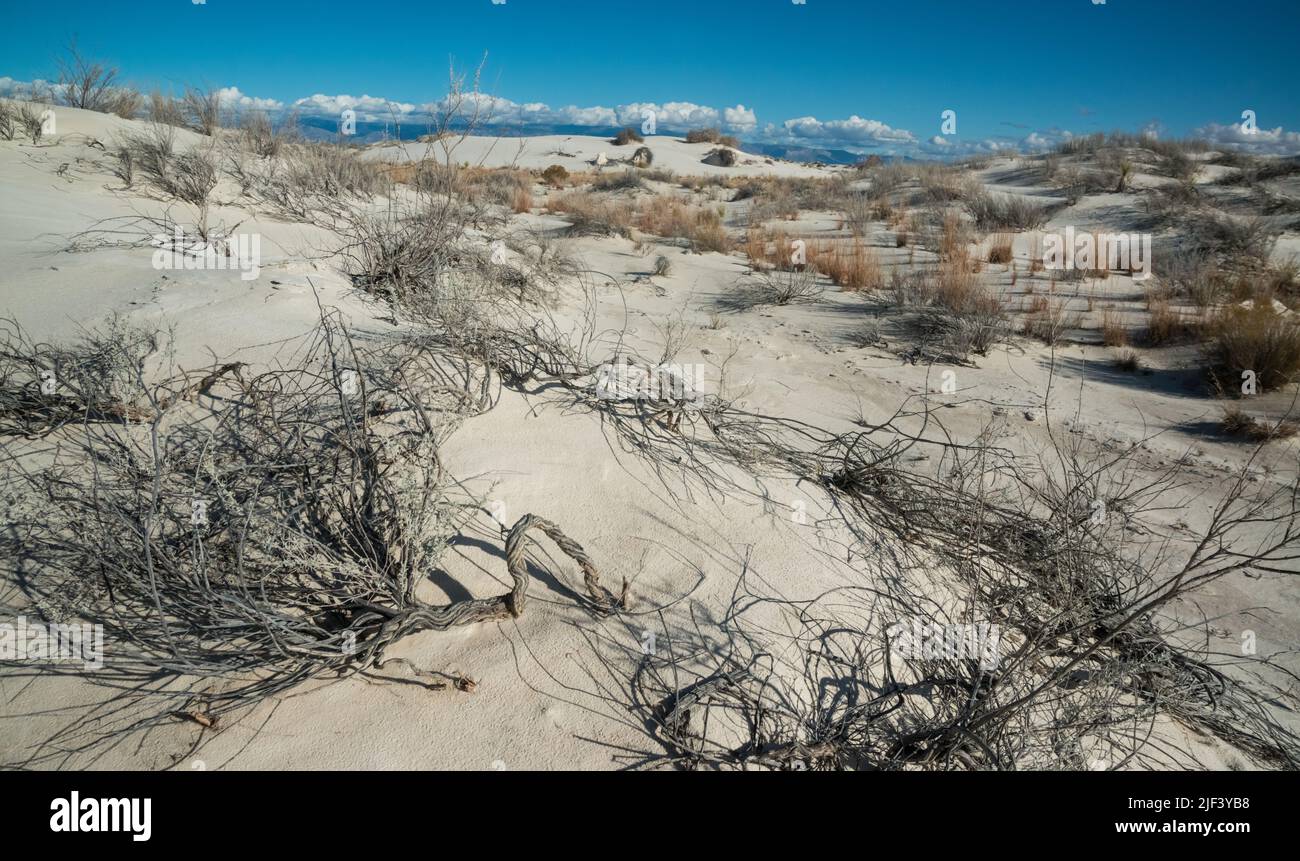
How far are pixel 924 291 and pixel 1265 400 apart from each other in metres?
3.33

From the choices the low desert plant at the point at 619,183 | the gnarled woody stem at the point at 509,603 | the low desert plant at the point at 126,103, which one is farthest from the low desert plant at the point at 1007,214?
the low desert plant at the point at 126,103

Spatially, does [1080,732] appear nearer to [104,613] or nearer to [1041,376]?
[104,613]

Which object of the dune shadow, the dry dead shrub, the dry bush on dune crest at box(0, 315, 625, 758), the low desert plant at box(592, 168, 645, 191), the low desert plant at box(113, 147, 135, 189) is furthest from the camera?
the low desert plant at box(592, 168, 645, 191)

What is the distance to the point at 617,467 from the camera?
3.18 meters

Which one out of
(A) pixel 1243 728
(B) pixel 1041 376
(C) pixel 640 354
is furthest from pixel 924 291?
(A) pixel 1243 728

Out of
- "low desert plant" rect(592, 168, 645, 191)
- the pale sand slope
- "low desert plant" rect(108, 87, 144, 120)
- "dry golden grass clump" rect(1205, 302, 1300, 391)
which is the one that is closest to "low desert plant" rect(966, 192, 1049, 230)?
"dry golden grass clump" rect(1205, 302, 1300, 391)

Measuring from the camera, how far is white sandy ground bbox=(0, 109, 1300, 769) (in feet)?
6.11

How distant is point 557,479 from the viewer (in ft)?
10.0

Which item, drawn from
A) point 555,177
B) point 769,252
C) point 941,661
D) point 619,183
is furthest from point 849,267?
point 555,177

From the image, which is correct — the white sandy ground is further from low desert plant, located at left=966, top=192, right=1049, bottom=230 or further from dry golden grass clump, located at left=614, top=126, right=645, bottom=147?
dry golden grass clump, located at left=614, top=126, right=645, bottom=147

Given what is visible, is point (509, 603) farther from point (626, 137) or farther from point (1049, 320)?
point (626, 137)

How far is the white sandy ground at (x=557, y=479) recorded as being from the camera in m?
1.86

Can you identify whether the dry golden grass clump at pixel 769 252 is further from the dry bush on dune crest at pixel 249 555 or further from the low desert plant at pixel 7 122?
the low desert plant at pixel 7 122
